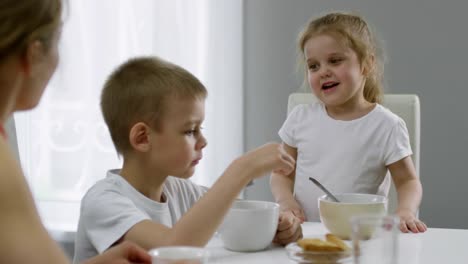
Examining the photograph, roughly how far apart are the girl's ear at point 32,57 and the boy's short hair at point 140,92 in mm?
472

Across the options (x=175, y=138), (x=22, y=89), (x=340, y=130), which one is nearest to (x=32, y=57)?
(x=22, y=89)

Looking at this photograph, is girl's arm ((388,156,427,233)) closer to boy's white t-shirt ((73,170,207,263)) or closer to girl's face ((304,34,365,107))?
girl's face ((304,34,365,107))

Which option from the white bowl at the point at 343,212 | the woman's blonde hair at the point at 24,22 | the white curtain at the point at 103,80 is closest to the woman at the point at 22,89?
the woman's blonde hair at the point at 24,22

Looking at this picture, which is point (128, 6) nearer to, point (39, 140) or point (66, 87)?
point (66, 87)

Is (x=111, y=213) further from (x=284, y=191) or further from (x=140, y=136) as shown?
(x=284, y=191)

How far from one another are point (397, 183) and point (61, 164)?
1.67 m

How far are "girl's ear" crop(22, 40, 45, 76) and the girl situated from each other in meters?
1.01

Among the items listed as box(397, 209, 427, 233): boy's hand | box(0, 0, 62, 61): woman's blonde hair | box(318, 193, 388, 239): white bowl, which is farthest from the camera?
box(397, 209, 427, 233): boy's hand

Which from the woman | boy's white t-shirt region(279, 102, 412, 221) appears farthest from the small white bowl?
boy's white t-shirt region(279, 102, 412, 221)

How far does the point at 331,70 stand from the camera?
6.07ft

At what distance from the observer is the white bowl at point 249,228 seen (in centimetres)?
114

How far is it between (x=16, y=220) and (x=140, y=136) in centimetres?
64

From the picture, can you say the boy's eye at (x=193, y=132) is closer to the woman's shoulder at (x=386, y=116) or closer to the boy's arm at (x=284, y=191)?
the boy's arm at (x=284, y=191)

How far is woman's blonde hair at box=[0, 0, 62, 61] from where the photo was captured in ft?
2.54
